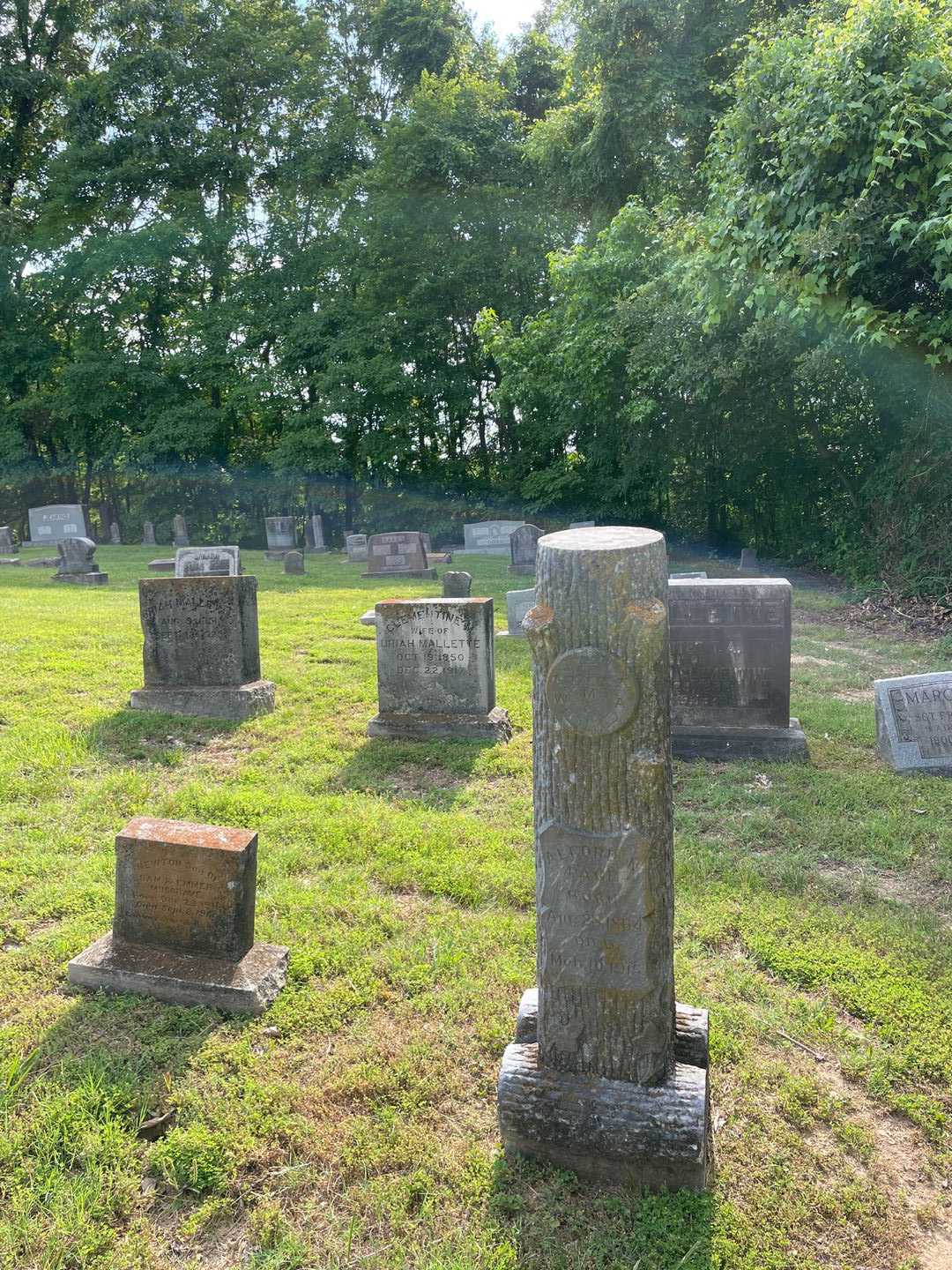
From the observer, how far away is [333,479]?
27844mm

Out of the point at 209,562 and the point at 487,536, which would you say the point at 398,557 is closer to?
the point at 209,562

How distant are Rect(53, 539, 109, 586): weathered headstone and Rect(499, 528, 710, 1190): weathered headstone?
14989 mm

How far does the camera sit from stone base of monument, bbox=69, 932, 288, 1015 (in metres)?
3.24

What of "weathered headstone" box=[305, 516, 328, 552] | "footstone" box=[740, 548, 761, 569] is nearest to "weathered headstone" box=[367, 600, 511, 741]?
"footstone" box=[740, 548, 761, 569]

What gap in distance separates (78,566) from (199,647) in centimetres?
1034

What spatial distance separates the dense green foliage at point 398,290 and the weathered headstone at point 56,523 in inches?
128

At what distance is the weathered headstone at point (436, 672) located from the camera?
6.59 metres

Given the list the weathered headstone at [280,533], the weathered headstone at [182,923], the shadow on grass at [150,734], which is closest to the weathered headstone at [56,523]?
the weathered headstone at [280,533]

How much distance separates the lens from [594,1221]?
2336 mm

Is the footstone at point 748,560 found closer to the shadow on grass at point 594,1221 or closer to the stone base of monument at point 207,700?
the stone base of monument at point 207,700

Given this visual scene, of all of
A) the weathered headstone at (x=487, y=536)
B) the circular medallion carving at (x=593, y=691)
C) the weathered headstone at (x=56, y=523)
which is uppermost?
the weathered headstone at (x=56, y=523)

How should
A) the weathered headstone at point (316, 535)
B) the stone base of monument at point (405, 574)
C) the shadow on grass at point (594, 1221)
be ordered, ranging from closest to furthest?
the shadow on grass at point (594, 1221)
the stone base of monument at point (405, 574)
the weathered headstone at point (316, 535)

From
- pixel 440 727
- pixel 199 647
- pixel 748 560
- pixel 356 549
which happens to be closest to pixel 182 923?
pixel 440 727

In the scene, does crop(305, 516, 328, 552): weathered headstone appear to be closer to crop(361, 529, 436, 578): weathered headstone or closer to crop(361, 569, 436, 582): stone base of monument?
crop(361, 529, 436, 578): weathered headstone
